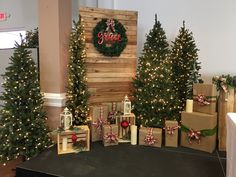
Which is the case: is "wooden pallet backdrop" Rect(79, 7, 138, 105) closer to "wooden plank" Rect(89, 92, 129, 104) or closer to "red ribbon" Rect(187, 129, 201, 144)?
"wooden plank" Rect(89, 92, 129, 104)

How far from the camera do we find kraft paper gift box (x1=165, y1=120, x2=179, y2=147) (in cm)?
289

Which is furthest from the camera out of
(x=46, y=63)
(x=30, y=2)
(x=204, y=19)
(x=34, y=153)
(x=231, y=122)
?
(x=30, y=2)

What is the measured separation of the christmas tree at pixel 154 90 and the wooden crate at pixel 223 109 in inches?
24.5

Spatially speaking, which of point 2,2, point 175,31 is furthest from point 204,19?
point 2,2

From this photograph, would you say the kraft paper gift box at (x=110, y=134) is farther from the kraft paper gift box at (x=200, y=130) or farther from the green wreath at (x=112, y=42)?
the green wreath at (x=112, y=42)

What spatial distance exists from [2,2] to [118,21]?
→ 127 inches

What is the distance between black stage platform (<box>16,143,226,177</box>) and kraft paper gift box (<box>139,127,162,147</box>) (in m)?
0.08

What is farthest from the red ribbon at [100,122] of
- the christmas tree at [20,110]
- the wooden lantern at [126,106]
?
the christmas tree at [20,110]

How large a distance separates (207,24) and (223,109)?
1.61 metres

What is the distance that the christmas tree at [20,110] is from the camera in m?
2.75

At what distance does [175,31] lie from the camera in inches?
154

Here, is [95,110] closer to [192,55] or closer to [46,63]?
[46,63]

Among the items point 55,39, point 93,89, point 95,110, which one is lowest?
point 95,110

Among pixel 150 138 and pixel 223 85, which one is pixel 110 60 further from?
pixel 223 85
